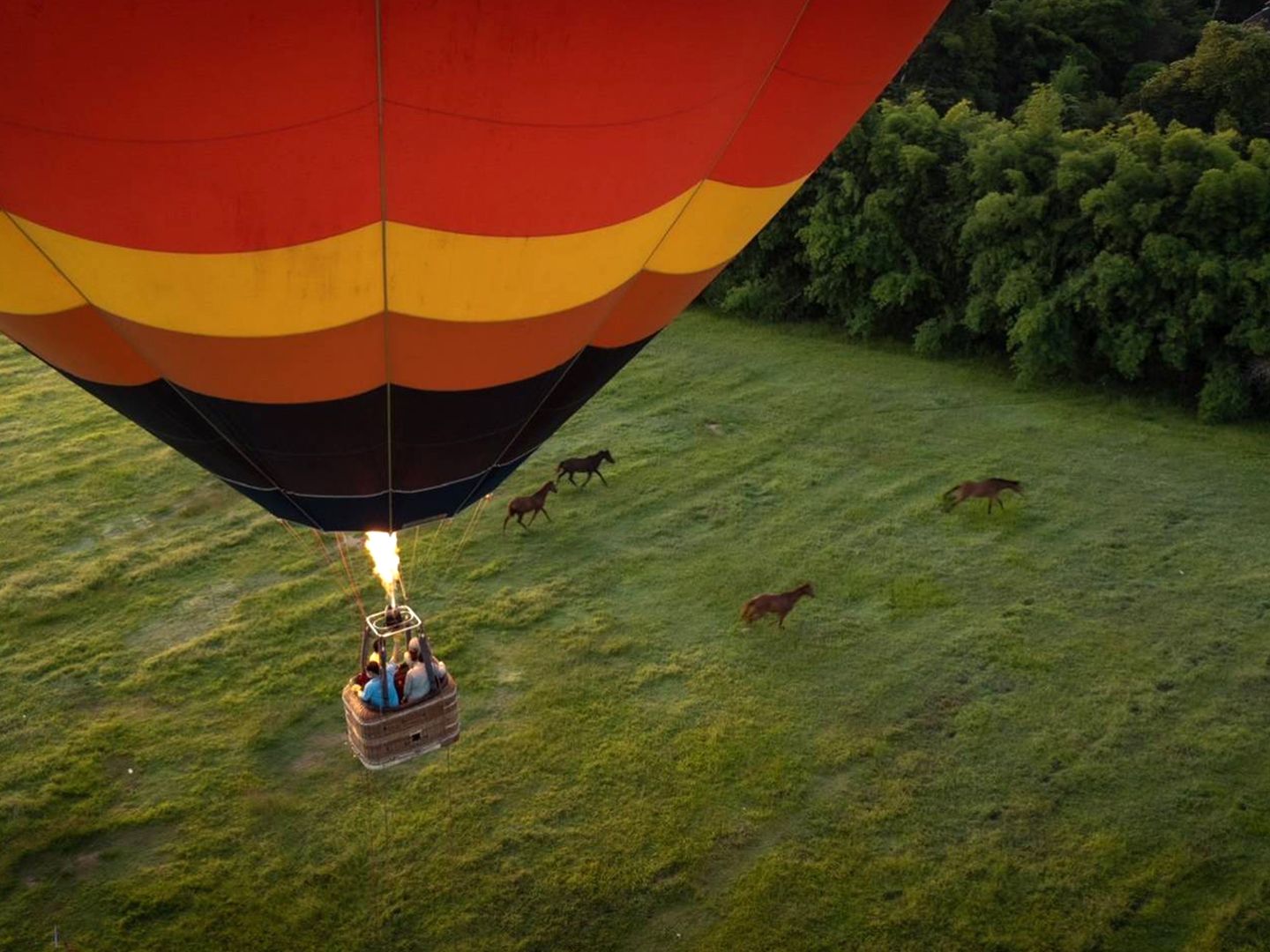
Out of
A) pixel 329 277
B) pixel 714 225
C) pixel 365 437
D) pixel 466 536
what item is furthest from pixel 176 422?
pixel 466 536

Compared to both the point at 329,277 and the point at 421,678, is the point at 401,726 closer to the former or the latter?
the point at 421,678

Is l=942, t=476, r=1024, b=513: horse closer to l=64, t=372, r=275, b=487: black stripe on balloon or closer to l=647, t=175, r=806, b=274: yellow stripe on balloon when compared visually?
l=647, t=175, r=806, b=274: yellow stripe on balloon

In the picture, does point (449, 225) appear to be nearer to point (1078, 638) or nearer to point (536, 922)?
point (536, 922)

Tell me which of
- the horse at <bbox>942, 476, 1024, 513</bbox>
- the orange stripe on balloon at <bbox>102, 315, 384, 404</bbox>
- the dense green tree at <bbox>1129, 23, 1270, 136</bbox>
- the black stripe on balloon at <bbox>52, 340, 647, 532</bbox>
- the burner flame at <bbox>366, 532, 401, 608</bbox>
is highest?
the dense green tree at <bbox>1129, 23, 1270, 136</bbox>

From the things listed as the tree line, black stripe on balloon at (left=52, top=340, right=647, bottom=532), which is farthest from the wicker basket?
the tree line

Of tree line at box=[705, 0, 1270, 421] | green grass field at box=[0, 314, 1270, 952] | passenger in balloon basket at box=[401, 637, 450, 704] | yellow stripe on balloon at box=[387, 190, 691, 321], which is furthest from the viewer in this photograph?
tree line at box=[705, 0, 1270, 421]

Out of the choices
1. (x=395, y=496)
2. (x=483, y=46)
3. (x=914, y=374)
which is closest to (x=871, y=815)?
(x=395, y=496)
